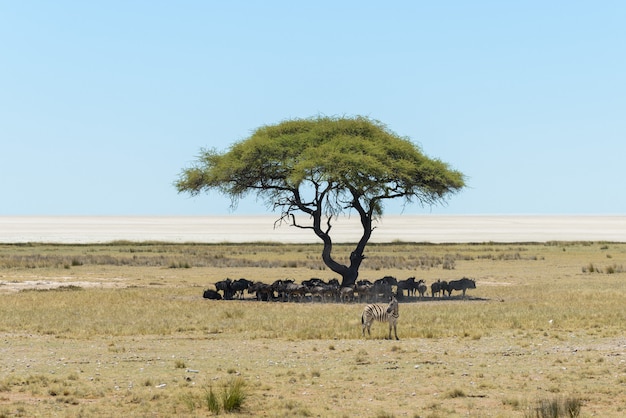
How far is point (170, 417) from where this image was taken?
50.9ft

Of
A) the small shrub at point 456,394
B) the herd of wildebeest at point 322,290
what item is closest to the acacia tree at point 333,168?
the herd of wildebeest at point 322,290

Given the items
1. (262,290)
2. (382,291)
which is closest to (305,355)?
(382,291)

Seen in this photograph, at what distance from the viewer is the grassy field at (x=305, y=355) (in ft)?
53.7

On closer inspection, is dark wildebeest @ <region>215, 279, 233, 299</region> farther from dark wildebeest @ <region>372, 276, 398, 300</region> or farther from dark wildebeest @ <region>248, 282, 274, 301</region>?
dark wildebeest @ <region>372, 276, 398, 300</region>

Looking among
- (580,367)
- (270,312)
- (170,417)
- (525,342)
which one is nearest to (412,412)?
(170,417)

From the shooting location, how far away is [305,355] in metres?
22.4

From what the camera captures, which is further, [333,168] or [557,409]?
[333,168]

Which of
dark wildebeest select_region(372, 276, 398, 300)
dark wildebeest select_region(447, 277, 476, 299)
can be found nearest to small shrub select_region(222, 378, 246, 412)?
dark wildebeest select_region(372, 276, 398, 300)

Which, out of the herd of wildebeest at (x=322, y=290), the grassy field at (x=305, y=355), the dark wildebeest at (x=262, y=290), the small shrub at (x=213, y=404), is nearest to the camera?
the small shrub at (x=213, y=404)

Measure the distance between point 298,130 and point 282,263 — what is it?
22.9m

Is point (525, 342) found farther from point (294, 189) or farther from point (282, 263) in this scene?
point (282, 263)

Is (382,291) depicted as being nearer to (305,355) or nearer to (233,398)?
(305,355)

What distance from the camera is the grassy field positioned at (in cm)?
1636

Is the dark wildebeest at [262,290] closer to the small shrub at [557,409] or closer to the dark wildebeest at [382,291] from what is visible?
the dark wildebeest at [382,291]
